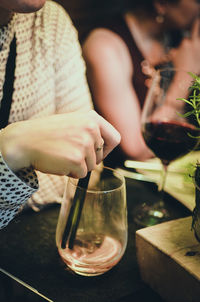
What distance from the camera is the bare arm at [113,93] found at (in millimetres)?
1894

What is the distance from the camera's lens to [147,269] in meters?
0.71

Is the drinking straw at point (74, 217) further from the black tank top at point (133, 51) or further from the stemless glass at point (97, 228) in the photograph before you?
the black tank top at point (133, 51)

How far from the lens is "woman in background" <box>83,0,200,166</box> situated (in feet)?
6.26

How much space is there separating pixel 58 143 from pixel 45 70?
Result: 2.14ft

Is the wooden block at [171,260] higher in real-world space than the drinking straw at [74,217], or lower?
lower

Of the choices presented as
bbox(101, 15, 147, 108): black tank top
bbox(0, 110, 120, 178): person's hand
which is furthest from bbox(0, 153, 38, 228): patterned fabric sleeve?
bbox(101, 15, 147, 108): black tank top

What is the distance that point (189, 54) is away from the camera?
2.11 meters

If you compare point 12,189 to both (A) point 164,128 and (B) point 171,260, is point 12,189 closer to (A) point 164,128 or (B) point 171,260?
(B) point 171,260

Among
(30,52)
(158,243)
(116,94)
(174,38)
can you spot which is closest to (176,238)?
(158,243)

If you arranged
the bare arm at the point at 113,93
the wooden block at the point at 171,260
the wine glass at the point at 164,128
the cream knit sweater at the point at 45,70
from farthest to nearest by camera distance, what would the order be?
the bare arm at the point at 113,93 < the cream knit sweater at the point at 45,70 < the wine glass at the point at 164,128 < the wooden block at the point at 171,260

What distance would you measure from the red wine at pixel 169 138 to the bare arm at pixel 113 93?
0.83 metres

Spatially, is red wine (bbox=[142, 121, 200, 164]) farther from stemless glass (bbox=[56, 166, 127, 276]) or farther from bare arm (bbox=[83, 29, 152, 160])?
bare arm (bbox=[83, 29, 152, 160])

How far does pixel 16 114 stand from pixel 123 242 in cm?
65

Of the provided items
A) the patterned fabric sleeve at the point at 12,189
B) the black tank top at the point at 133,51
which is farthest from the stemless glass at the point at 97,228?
the black tank top at the point at 133,51
